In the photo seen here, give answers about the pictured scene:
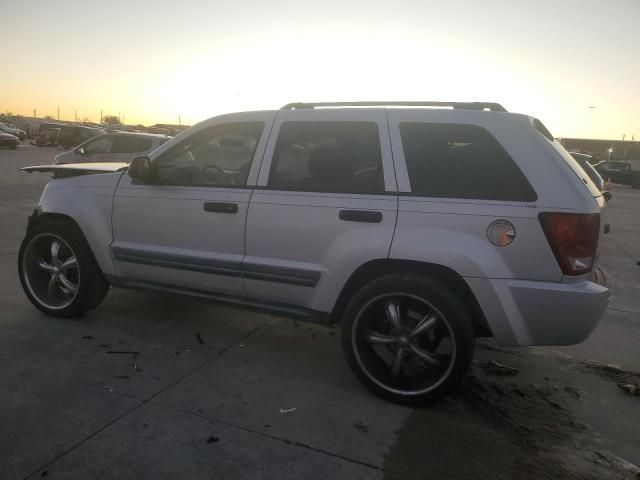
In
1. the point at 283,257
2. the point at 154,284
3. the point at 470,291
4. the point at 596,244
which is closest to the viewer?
the point at 596,244

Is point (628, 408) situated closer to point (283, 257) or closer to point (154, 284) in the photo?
point (283, 257)

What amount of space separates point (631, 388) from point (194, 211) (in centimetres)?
339

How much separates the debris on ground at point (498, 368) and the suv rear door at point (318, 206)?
1369 mm

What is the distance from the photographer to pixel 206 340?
4086mm

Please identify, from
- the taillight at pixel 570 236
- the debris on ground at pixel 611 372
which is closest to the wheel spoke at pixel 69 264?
the taillight at pixel 570 236

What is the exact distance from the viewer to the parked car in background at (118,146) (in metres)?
12.4

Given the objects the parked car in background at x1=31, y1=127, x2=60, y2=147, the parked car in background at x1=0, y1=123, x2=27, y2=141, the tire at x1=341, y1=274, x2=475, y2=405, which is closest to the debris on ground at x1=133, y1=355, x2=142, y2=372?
the tire at x1=341, y1=274, x2=475, y2=405

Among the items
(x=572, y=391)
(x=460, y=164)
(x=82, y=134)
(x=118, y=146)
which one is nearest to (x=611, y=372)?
(x=572, y=391)

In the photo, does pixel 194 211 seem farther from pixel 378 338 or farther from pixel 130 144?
pixel 130 144

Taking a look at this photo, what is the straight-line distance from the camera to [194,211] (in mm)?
3732

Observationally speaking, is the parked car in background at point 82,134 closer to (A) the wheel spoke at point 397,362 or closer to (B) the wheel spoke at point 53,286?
(B) the wheel spoke at point 53,286

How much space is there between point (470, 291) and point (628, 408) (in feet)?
4.46

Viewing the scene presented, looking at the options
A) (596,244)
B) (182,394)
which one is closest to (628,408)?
(596,244)

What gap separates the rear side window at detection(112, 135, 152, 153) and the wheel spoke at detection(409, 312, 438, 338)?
1074cm
